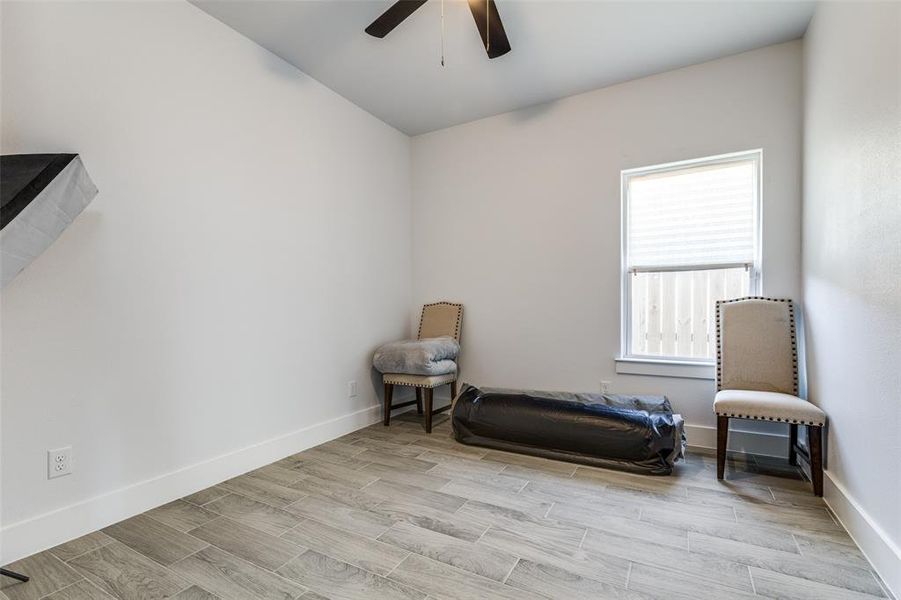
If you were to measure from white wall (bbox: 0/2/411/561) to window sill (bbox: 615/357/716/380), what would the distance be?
221 centimetres

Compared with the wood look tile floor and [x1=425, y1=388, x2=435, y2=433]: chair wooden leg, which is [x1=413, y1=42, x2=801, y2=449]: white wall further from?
the wood look tile floor

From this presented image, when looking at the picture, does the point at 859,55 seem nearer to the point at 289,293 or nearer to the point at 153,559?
the point at 289,293

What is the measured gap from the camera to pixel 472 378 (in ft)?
12.9

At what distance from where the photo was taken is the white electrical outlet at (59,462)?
179cm

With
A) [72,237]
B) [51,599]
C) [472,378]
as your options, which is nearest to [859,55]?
[472,378]

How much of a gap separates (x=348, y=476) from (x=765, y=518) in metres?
2.19

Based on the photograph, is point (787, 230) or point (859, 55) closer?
point (859, 55)

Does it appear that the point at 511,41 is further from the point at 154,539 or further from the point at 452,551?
the point at 154,539

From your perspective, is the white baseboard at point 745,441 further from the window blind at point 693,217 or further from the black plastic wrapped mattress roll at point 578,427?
the window blind at point 693,217

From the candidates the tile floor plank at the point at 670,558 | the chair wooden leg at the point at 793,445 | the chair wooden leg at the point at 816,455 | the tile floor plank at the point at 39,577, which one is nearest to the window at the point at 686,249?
the chair wooden leg at the point at 793,445

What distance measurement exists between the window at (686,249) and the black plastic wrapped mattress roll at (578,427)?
535 millimetres

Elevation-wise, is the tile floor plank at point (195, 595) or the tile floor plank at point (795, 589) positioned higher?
the tile floor plank at point (795, 589)

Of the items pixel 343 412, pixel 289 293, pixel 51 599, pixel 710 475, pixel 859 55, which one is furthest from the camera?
pixel 343 412

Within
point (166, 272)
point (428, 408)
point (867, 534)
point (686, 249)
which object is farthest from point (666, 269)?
point (166, 272)
